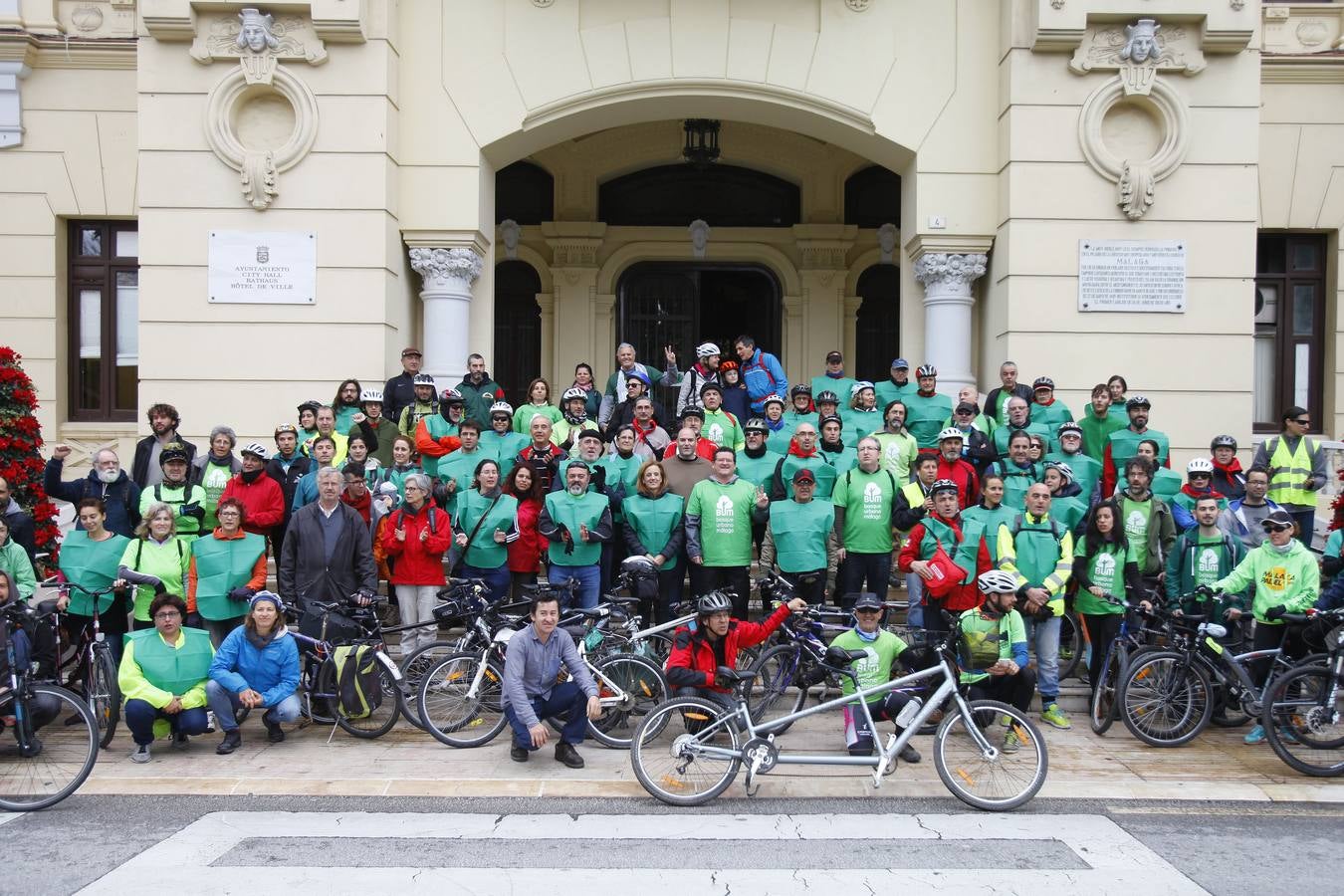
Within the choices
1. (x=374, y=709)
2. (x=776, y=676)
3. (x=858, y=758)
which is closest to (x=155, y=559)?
(x=374, y=709)

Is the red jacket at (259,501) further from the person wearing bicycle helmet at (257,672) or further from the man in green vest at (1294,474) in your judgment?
the man in green vest at (1294,474)

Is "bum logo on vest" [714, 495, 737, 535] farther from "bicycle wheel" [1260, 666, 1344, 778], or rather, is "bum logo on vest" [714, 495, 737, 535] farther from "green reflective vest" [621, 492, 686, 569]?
"bicycle wheel" [1260, 666, 1344, 778]

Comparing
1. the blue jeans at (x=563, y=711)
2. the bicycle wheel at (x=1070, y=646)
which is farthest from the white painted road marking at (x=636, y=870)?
the bicycle wheel at (x=1070, y=646)

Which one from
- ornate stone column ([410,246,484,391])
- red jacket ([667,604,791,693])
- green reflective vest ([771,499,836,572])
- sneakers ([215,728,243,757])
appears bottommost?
sneakers ([215,728,243,757])

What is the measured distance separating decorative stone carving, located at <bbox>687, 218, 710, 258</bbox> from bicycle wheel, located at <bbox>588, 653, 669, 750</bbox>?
9.33 meters

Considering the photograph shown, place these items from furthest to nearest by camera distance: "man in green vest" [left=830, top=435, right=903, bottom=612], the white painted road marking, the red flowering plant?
the red flowering plant
"man in green vest" [left=830, top=435, right=903, bottom=612]
the white painted road marking

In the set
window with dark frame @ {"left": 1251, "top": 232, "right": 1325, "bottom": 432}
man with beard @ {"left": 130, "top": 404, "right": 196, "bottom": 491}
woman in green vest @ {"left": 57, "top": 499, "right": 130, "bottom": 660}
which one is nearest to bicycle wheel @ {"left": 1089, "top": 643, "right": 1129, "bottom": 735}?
woman in green vest @ {"left": 57, "top": 499, "right": 130, "bottom": 660}

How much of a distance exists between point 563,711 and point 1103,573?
4206mm

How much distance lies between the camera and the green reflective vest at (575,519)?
29.3 feet

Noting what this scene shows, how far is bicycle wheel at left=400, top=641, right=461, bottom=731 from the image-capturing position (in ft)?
27.3

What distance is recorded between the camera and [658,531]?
9.10 m

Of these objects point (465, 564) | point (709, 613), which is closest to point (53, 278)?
point (465, 564)

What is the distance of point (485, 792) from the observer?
7.29 m

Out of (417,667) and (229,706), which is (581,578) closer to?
(417,667)
